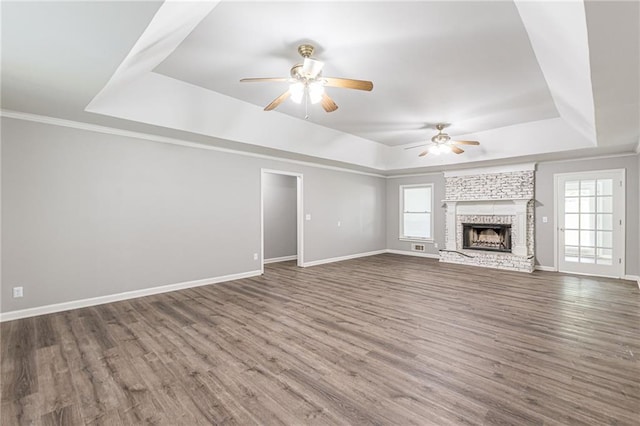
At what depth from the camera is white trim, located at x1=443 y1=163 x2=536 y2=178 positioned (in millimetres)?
6586

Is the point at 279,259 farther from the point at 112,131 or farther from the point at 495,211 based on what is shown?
the point at 495,211

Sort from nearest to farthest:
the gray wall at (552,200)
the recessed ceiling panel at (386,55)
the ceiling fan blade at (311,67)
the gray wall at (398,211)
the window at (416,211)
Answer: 1. the recessed ceiling panel at (386,55)
2. the ceiling fan blade at (311,67)
3. the gray wall at (552,200)
4. the gray wall at (398,211)
5. the window at (416,211)

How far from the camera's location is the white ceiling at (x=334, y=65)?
6.22ft

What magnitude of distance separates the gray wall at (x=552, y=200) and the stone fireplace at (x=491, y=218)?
0.56ft

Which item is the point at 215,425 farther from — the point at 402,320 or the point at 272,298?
the point at 272,298

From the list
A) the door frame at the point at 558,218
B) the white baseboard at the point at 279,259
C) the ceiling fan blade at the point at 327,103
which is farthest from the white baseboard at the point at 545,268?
the ceiling fan blade at the point at 327,103

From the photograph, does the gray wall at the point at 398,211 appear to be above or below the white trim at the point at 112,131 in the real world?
below

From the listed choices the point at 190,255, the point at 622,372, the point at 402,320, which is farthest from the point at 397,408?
the point at 190,255

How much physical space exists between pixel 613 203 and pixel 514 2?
5.65 m

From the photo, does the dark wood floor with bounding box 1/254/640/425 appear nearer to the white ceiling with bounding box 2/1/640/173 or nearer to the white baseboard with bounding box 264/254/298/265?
the white ceiling with bounding box 2/1/640/173

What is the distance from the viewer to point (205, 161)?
5.25m

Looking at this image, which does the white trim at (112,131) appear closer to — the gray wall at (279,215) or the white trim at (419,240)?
the gray wall at (279,215)

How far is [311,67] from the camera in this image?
115 inches

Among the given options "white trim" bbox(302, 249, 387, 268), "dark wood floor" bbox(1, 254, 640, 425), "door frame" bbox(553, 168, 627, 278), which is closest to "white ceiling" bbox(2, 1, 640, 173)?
"door frame" bbox(553, 168, 627, 278)
